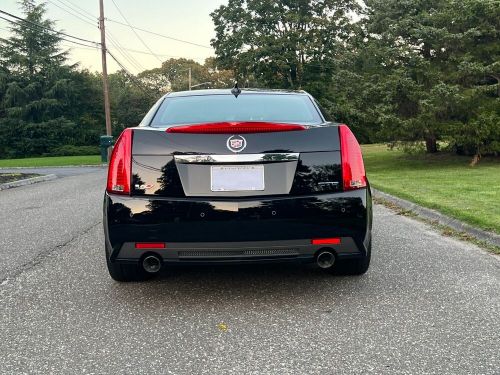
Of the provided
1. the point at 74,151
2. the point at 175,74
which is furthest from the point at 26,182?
the point at 175,74

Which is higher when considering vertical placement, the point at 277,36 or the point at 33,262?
the point at 277,36

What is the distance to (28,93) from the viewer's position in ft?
177

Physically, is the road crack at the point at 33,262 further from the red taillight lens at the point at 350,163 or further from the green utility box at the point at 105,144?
the green utility box at the point at 105,144

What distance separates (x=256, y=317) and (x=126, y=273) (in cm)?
127

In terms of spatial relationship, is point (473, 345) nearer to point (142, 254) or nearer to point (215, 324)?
point (215, 324)

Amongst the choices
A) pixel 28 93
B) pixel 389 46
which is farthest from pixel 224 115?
pixel 28 93

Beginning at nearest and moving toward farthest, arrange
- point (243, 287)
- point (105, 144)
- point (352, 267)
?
point (243, 287) < point (352, 267) < point (105, 144)

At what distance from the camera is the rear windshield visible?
399 cm

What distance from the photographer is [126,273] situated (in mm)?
4156

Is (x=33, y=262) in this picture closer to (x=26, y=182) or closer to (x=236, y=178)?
(x=236, y=178)

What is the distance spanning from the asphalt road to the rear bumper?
0.43 m

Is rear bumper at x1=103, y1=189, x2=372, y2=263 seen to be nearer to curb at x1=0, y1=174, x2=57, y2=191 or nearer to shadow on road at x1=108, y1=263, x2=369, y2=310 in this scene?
shadow on road at x1=108, y1=263, x2=369, y2=310

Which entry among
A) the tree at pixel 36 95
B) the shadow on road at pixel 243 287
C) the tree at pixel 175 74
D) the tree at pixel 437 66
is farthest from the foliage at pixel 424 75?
the tree at pixel 175 74

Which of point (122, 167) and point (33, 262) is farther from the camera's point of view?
point (33, 262)
